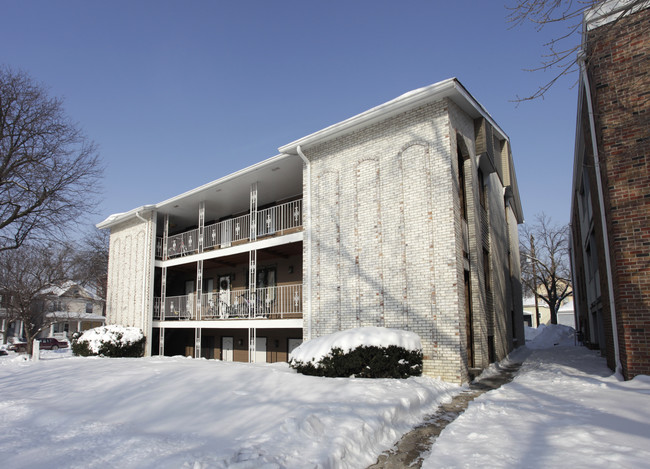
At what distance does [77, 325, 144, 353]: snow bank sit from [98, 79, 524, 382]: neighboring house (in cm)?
68

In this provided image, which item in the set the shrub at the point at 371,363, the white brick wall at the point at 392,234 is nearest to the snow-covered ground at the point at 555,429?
the shrub at the point at 371,363

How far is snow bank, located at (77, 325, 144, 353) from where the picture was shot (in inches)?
679

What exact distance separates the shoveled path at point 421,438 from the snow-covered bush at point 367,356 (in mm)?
1184

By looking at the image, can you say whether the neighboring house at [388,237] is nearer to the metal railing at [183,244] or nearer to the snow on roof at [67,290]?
the metal railing at [183,244]

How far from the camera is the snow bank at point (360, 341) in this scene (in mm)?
8828

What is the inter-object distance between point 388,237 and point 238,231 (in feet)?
27.2

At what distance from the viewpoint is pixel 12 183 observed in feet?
55.8

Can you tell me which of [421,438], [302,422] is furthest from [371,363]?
[302,422]

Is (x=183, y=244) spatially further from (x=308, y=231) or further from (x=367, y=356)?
(x=367, y=356)

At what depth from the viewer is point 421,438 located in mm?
5742

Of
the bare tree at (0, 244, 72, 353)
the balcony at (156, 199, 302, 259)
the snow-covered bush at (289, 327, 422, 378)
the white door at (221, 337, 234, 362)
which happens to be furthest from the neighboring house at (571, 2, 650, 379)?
the bare tree at (0, 244, 72, 353)

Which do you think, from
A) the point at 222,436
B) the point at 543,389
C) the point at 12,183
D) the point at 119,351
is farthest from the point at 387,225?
the point at 12,183

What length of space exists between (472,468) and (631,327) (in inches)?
215

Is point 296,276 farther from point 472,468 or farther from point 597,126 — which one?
point 472,468
